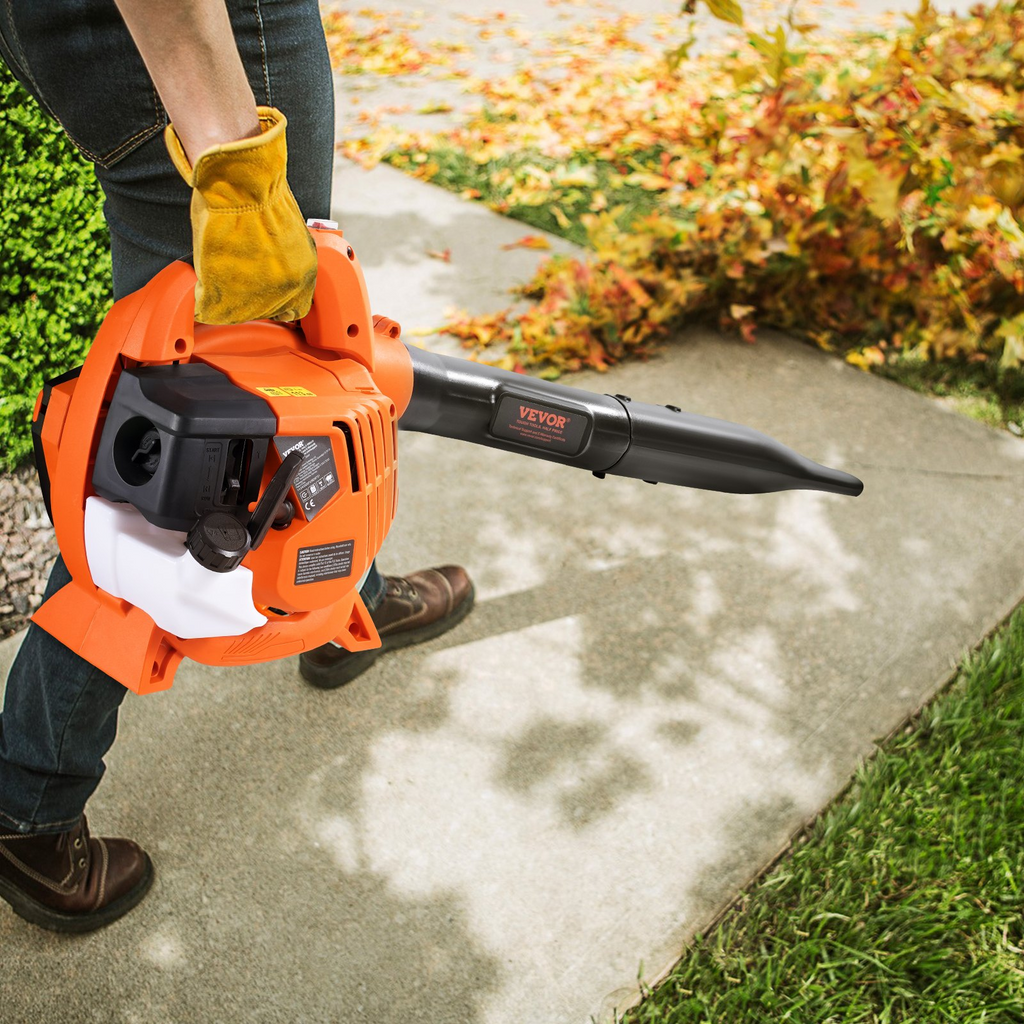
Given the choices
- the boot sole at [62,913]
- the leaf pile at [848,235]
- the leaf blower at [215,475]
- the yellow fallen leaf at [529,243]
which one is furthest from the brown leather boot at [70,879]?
the yellow fallen leaf at [529,243]

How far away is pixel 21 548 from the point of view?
2305 millimetres

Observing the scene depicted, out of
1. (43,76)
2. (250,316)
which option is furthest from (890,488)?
(43,76)

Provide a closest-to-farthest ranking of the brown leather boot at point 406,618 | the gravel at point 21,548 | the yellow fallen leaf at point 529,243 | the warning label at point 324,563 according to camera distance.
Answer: the warning label at point 324,563
the brown leather boot at point 406,618
the gravel at point 21,548
the yellow fallen leaf at point 529,243

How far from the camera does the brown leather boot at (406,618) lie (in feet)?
6.86

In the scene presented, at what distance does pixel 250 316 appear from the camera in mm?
1166

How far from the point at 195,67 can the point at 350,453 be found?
1.66 ft

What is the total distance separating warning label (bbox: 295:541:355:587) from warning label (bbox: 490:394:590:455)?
18.6 inches

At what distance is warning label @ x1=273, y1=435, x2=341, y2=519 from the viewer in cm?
118

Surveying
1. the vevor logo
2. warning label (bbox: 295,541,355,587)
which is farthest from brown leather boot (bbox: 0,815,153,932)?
the vevor logo

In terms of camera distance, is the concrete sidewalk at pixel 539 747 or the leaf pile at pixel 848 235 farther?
the leaf pile at pixel 848 235

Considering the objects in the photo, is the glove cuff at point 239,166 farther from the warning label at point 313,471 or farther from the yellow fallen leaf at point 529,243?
the yellow fallen leaf at point 529,243

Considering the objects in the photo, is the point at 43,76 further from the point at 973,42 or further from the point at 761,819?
the point at 973,42

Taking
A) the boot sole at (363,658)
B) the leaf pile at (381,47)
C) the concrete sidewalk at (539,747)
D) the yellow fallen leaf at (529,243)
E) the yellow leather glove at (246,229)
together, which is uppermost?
the yellow leather glove at (246,229)

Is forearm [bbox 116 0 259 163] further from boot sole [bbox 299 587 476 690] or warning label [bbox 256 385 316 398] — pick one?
boot sole [bbox 299 587 476 690]
